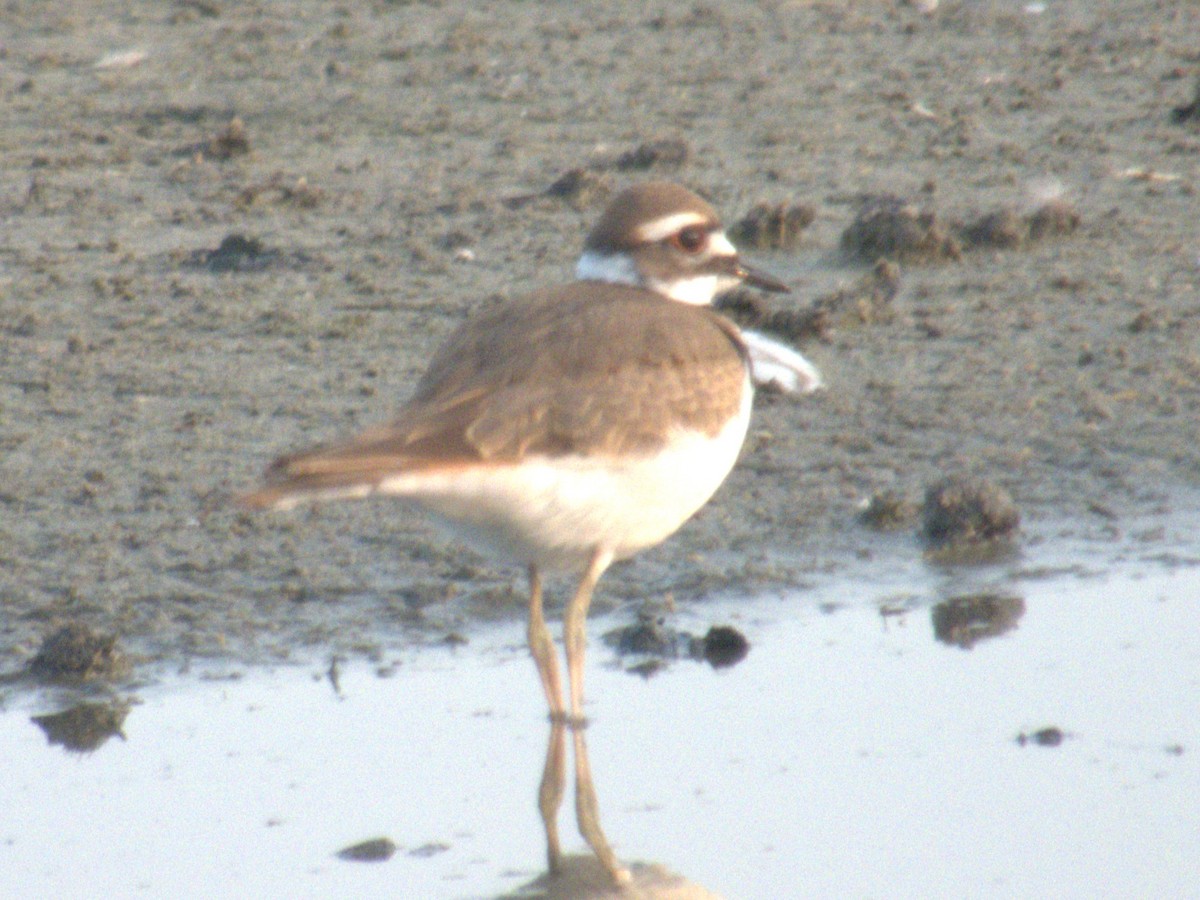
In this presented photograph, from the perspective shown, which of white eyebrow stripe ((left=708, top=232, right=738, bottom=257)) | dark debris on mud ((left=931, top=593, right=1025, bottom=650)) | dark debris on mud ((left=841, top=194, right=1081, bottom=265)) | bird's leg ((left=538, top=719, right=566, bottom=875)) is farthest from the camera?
dark debris on mud ((left=841, top=194, right=1081, bottom=265))

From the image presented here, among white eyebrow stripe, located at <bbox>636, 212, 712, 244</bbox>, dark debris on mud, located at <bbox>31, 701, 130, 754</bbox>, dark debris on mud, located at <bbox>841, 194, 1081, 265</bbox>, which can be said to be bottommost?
dark debris on mud, located at <bbox>31, 701, 130, 754</bbox>

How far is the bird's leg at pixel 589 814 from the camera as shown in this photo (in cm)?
493

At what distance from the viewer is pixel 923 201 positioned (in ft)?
30.5

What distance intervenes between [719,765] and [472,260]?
3.79 m

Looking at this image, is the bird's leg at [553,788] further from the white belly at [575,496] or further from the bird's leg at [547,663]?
the white belly at [575,496]

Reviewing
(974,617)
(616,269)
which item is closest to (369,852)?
(616,269)

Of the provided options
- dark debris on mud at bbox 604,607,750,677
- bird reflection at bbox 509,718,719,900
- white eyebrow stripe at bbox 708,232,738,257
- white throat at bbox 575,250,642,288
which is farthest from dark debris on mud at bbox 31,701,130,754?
white eyebrow stripe at bbox 708,232,738,257

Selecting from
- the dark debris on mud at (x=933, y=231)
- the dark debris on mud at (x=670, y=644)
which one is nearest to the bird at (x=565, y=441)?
the dark debris on mud at (x=670, y=644)

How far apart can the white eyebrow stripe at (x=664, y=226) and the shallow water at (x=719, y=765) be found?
1053mm

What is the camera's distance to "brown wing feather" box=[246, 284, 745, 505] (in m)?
4.96

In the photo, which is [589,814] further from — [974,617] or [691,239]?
[691,239]

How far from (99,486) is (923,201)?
3.98 metres

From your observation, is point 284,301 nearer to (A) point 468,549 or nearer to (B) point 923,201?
(A) point 468,549

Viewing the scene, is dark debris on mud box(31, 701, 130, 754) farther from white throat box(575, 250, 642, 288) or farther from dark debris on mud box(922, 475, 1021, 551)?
dark debris on mud box(922, 475, 1021, 551)
